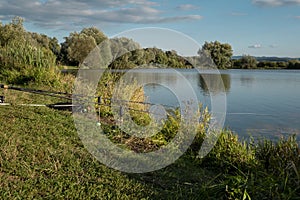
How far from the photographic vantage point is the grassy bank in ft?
11.0

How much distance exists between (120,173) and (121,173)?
0.6 inches

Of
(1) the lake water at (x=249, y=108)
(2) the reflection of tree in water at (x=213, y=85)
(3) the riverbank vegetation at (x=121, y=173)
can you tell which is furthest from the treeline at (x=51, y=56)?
(2) the reflection of tree in water at (x=213, y=85)

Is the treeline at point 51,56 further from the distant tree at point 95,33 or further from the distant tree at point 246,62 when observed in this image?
the distant tree at point 246,62

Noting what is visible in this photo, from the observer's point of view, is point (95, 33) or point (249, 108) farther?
point (95, 33)

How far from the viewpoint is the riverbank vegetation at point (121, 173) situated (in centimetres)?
338

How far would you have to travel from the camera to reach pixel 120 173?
4.07m

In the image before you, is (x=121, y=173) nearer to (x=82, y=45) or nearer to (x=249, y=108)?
(x=249, y=108)

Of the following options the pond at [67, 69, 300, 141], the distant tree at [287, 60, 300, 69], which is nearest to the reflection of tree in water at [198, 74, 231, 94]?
the pond at [67, 69, 300, 141]

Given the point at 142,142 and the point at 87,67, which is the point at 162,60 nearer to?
the point at 142,142

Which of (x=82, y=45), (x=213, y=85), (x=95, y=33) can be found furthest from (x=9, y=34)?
(x=213, y=85)

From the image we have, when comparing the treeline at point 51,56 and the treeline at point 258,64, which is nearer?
the treeline at point 51,56

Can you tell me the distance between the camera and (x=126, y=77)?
9859 millimetres

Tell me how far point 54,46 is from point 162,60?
147ft

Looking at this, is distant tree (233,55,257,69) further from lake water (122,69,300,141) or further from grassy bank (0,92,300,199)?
grassy bank (0,92,300,199)
